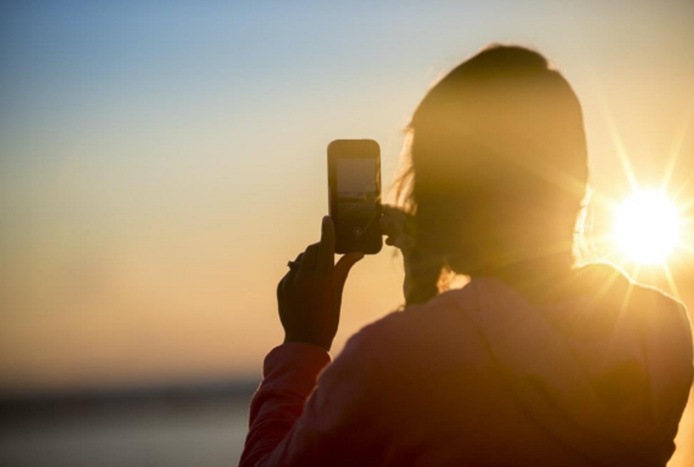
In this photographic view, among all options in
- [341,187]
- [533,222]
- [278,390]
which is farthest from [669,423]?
[341,187]

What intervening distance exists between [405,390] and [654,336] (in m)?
0.50

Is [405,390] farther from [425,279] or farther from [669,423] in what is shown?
[669,423]

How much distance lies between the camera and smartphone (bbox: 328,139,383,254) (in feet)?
8.90

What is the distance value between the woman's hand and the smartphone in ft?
0.69

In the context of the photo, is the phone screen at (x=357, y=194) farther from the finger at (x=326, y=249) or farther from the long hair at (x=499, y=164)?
the long hair at (x=499, y=164)

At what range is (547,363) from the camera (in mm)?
1926

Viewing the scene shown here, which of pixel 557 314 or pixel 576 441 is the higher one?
pixel 557 314

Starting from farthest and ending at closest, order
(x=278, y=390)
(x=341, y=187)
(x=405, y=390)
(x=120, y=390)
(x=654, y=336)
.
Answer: (x=120, y=390) → (x=341, y=187) → (x=278, y=390) → (x=654, y=336) → (x=405, y=390)

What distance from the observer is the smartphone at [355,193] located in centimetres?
271

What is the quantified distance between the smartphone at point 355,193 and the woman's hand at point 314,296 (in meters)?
0.21

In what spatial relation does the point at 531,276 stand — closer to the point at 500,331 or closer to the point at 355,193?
the point at 500,331

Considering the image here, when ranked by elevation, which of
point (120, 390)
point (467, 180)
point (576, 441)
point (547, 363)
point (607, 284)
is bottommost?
point (120, 390)

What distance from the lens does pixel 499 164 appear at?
2.04 m

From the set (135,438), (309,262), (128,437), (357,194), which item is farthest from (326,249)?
(128,437)
